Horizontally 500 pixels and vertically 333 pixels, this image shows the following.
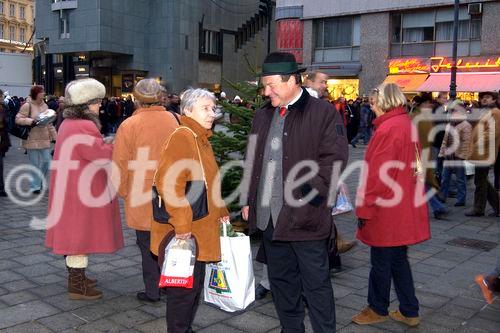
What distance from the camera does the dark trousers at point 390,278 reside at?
4293 mm

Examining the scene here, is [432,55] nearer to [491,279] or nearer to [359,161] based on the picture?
[359,161]

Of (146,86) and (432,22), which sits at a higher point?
(432,22)

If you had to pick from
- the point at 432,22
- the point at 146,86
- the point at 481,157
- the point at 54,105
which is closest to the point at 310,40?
the point at 432,22

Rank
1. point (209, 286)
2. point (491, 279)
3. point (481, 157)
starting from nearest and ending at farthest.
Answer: point (209, 286) < point (491, 279) < point (481, 157)

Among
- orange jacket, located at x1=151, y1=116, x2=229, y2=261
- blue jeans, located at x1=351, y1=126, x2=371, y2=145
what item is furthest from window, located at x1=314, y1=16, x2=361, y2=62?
orange jacket, located at x1=151, y1=116, x2=229, y2=261

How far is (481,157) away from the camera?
8.74 m

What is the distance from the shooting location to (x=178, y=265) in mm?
3428

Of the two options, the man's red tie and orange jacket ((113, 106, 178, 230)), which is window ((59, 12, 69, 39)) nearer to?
orange jacket ((113, 106, 178, 230))

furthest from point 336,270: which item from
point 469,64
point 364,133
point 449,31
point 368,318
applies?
point 449,31

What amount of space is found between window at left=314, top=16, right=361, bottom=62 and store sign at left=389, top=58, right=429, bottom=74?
2.34m

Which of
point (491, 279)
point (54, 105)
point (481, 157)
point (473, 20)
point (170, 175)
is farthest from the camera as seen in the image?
point (473, 20)

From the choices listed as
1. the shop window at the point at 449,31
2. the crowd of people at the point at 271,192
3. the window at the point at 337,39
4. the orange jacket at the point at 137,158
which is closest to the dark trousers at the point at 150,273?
the crowd of people at the point at 271,192

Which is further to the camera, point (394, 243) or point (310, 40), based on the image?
point (310, 40)

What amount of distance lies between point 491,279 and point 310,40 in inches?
1167
